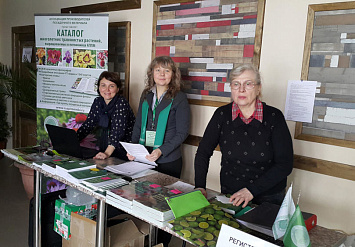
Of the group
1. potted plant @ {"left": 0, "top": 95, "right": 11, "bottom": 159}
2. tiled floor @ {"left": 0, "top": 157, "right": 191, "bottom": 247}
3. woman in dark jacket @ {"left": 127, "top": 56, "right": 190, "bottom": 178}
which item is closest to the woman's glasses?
woman in dark jacket @ {"left": 127, "top": 56, "right": 190, "bottom": 178}

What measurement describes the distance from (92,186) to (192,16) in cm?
184

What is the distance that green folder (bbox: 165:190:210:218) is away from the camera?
1438 millimetres

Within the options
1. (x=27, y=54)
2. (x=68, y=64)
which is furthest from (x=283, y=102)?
(x=27, y=54)

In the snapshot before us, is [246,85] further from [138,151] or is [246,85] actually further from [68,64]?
[68,64]

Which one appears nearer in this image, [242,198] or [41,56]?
[242,198]

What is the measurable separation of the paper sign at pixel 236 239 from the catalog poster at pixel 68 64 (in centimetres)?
241

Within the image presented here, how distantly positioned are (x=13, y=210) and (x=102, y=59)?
1.89m

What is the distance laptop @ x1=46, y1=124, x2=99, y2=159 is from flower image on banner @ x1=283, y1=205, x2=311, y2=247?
1.58 meters

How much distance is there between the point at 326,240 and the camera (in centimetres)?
130

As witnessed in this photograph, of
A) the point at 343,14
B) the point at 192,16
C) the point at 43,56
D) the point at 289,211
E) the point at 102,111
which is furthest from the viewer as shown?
the point at 43,56

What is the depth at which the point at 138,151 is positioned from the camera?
7.43 feet

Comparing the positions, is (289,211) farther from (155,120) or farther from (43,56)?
(43,56)

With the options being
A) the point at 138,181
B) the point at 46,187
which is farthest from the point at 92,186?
the point at 46,187

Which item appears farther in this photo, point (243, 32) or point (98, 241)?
point (243, 32)
